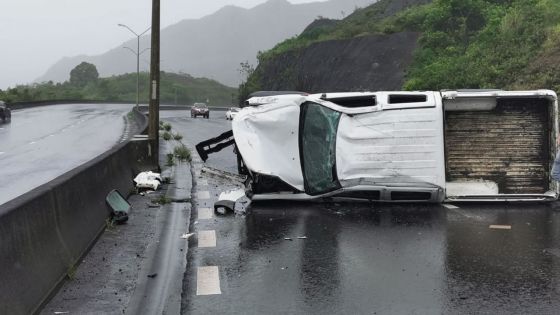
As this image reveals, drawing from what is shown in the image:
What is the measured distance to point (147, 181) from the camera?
34.8ft

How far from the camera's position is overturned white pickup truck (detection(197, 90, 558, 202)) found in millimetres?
8688

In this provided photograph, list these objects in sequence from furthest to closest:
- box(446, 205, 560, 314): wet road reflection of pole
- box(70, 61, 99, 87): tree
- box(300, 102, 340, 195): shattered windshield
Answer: box(70, 61, 99, 87): tree
box(300, 102, 340, 195): shattered windshield
box(446, 205, 560, 314): wet road reflection of pole

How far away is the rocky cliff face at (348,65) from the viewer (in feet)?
164

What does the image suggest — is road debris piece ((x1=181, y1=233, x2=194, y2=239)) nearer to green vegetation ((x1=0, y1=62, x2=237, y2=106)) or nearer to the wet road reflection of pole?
the wet road reflection of pole

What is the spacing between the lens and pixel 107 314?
175 inches

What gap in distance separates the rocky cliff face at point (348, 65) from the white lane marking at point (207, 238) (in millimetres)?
39915

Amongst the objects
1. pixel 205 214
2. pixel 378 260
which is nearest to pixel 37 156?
pixel 205 214

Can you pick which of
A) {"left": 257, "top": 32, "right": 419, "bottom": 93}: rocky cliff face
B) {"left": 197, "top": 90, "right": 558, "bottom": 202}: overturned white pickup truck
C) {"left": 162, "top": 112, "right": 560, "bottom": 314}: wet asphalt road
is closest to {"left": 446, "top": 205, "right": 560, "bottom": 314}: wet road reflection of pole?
{"left": 162, "top": 112, "right": 560, "bottom": 314}: wet asphalt road

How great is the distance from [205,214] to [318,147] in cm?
205

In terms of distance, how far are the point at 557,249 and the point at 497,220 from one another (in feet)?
5.31

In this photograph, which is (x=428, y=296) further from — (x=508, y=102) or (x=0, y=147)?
(x=0, y=147)

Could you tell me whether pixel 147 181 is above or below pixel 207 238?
above

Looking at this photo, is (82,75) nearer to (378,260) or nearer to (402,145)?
(402,145)

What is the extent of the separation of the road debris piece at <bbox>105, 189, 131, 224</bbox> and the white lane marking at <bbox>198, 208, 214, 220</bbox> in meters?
1.09
